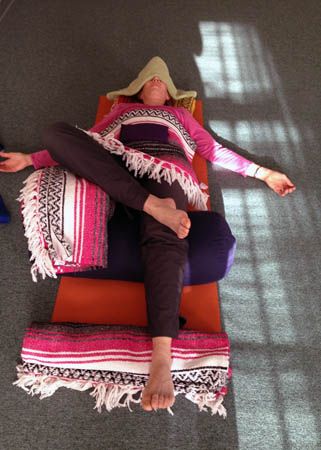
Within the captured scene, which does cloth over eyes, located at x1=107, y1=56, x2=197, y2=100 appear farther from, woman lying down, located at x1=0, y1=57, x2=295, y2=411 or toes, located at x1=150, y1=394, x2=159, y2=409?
toes, located at x1=150, y1=394, x2=159, y2=409

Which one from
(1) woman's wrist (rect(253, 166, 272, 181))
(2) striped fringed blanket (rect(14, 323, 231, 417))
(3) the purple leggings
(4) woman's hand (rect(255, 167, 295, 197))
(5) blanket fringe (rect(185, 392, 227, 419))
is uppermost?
(3) the purple leggings

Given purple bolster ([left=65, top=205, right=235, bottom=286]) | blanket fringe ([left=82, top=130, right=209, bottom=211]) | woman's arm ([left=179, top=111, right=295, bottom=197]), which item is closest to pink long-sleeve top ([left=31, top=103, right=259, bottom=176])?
woman's arm ([left=179, top=111, right=295, bottom=197])

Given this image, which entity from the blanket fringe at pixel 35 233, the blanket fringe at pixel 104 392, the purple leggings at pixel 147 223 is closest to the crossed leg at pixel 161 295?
the purple leggings at pixel 147 223

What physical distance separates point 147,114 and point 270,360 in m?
1.12

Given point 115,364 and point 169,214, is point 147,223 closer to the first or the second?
point 169,214

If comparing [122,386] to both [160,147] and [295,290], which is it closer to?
[295,290]

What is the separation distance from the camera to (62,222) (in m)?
1.24

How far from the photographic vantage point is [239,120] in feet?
6.73

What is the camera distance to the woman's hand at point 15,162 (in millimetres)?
1639

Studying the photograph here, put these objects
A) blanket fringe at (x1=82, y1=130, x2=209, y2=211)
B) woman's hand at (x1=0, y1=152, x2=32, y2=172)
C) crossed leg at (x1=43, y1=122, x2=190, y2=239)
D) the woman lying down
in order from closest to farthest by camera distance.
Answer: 1. the woman lying down
2. crossed leg at (x1=43, y1=122, x2=190, y2=239)
3. blanket fringe at (x1=82, y1=130, x2=209, y2=211)
4. woman's hand at (x1=0, y1=152, x2=32, y2=172)

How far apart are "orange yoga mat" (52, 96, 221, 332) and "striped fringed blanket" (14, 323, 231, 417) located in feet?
0.26

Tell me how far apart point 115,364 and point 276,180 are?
1096 mm

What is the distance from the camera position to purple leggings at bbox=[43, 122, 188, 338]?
1170 mm

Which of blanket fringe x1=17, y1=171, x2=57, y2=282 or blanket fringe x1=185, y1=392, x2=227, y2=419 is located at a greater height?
blanket fringe x1=17, y1=171, x2=57, y2=282
